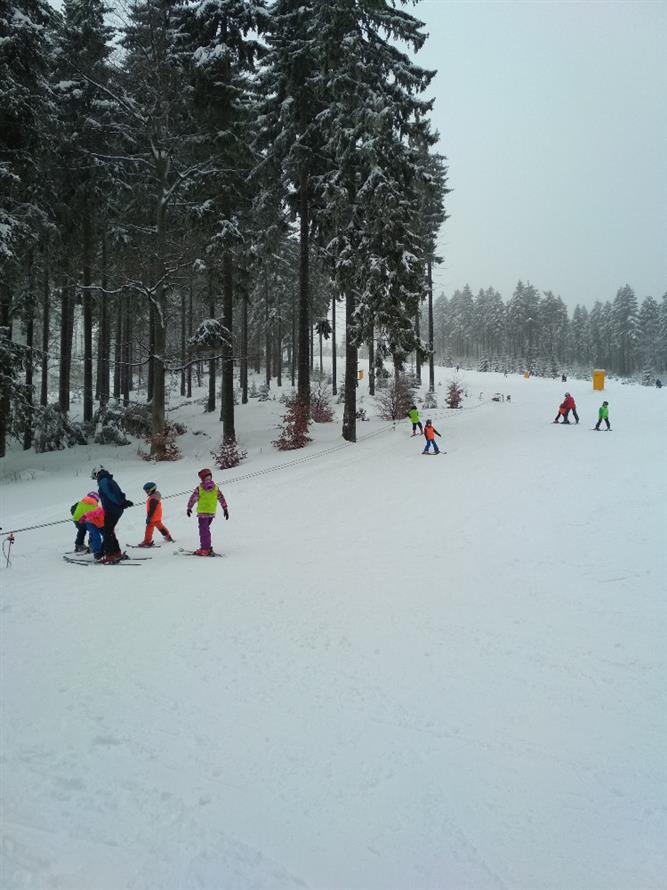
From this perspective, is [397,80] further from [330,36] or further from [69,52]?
[69,52]

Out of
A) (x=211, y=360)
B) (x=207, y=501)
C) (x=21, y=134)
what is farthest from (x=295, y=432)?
(x=21, y=134)

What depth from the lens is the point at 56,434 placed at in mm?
19859

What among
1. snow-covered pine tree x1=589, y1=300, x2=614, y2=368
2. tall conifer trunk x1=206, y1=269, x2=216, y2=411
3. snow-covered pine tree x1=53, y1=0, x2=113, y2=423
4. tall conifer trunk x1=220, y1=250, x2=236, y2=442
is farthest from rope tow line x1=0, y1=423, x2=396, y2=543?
snow-covered pine tree x1=589, y1=300, x2=614, y2=368

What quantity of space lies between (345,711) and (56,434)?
19.2m

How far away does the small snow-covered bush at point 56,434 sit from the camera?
19.2 metres

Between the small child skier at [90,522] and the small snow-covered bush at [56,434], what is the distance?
11.5 metres

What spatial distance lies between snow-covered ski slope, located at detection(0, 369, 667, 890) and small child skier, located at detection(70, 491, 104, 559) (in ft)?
1.83

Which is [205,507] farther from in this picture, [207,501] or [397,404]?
[397,404]

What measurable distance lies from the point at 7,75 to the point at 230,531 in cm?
1542

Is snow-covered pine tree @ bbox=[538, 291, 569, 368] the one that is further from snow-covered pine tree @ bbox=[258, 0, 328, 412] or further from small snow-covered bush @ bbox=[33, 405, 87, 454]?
small snow-covered bush @ bbox=[33, 405, 87, 454]

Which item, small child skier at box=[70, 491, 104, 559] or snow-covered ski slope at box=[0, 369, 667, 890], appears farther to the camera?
small child skier at box=[70, 491, 104, 559]

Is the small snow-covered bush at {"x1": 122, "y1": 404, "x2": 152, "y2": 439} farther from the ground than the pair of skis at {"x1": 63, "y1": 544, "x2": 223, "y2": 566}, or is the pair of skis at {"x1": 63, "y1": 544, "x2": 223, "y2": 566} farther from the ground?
the small snow-covered bush at {"x1": 122, "y1": 404, "x2": 152, "y2": 439}

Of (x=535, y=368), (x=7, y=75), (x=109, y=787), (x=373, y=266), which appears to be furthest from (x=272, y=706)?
(x=535, y=368)

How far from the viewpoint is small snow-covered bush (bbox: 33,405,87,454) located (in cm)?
1925
